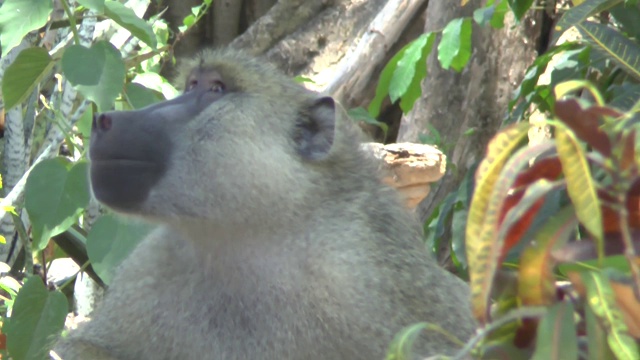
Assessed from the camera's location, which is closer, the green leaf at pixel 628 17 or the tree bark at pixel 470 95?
the green leaf at pixel 628 17

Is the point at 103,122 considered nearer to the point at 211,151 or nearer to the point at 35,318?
the point at 211,151

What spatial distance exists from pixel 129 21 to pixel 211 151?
683 millimetres

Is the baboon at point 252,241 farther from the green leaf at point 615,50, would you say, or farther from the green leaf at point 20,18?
the green leaf at point 615,50

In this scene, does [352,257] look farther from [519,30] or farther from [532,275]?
[519,30]

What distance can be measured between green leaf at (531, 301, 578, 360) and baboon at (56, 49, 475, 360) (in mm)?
1599

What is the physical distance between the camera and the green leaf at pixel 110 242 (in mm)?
3053

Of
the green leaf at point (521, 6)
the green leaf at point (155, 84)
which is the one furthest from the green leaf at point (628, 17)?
the green leaf at point (155, 84)

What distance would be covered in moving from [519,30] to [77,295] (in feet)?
8.72

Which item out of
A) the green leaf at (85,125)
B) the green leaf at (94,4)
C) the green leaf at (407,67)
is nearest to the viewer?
the green leaf at (94,4)

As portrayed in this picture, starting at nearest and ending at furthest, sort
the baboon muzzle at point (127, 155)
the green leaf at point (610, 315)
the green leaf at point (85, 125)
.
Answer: the green leaf at point (610, 315) < the baboon muzzle at point (127, 155) < the green leaf at point (85, 125)

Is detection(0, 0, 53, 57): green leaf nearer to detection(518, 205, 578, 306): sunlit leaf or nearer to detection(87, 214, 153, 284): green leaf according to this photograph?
detection(87, 214, 153, 284): green leaf

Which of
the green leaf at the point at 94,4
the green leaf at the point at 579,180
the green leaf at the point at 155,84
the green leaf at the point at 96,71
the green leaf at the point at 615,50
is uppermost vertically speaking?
the green leaf at the point at 579,180

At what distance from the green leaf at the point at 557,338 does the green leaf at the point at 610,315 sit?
2 centimetres

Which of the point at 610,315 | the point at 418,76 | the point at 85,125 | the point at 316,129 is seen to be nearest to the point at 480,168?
the point at 610,315
